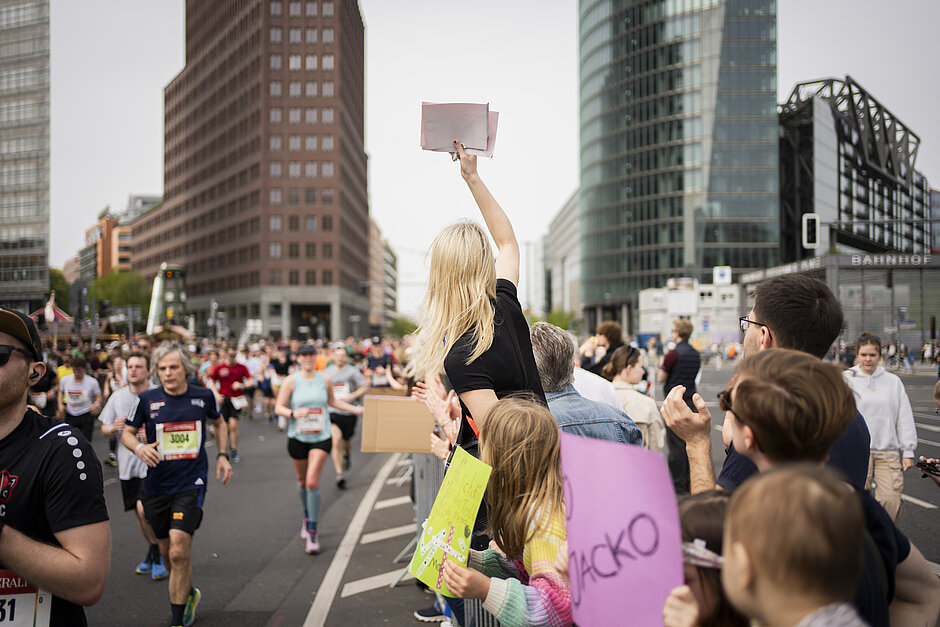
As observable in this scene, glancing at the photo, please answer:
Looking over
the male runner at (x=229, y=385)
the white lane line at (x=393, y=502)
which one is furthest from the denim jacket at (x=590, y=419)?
the male runner at (x=229, y=385)

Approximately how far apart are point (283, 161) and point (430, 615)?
82.2m

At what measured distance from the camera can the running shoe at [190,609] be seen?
4854mm

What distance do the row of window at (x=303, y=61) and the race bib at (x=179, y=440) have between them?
275 feet

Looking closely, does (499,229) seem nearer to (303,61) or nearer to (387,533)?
(387,533)

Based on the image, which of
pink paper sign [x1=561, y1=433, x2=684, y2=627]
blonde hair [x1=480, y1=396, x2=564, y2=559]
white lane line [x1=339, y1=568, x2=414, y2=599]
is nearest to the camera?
pink paper sign [x1=561, y1=433, x2=684, y2=627]

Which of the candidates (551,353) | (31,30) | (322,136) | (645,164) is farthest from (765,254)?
(551,353)

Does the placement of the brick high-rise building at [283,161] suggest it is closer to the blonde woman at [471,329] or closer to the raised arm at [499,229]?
the raised arm at [499,229]

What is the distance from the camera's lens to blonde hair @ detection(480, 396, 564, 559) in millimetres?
2211

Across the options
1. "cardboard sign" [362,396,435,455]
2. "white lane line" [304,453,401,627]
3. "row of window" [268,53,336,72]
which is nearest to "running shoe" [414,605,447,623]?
"white lane line" [304,453,401,627]

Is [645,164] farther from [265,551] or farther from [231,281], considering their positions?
[265,551]

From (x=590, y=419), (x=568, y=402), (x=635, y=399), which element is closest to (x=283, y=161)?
(x=635, y=399)

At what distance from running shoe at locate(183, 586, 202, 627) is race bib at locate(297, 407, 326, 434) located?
2.64m

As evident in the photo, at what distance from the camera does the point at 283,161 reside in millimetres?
81375

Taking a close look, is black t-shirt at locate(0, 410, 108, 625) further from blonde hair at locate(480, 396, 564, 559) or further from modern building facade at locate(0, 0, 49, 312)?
modern building facade at locate(0, 0, 49, 312)
